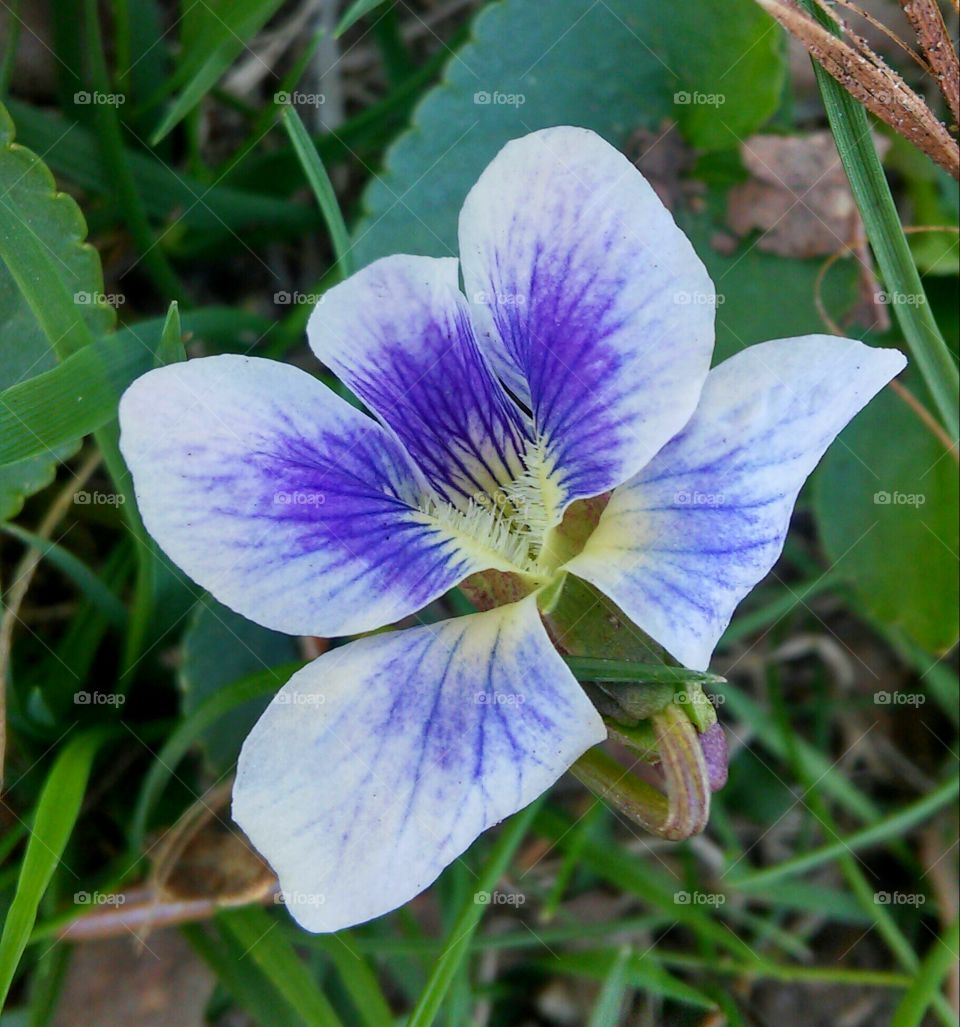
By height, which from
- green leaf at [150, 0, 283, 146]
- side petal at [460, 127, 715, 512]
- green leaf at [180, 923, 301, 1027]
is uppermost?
green leaf at [150, 0, 283, 146]

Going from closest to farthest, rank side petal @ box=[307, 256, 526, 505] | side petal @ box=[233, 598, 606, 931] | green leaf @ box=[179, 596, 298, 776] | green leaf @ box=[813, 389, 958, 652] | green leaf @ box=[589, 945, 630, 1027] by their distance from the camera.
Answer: side petal @ box=[233, 598, 606, 931] < side petal @ box=[307, 256, 526, 505] < green leaf @ box=[589, 945, 630, 1027] < green leaf @ box=[179, 596, 298, 776] < green leaf @ box=[813, 389, 958, 652]

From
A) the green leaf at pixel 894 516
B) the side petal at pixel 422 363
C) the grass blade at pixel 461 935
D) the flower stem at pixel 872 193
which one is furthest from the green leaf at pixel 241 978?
the flower stem at pixel 872 193

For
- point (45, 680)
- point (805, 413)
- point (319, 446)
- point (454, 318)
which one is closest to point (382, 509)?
point (319, 446)

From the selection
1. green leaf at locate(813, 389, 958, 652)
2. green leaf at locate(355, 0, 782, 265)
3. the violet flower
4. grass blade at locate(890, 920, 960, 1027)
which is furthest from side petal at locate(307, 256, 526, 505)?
grass blade at locate(890, 920, 960, 1027)

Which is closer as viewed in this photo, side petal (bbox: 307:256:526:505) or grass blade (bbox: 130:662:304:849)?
side petal (bbox: 307:256:526:505)

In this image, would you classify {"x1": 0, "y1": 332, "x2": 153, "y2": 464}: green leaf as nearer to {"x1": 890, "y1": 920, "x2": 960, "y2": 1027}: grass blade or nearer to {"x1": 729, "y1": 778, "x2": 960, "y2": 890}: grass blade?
{"x1": 729, "y1": 778, "x2": 960, "y2": 890}: grass blade

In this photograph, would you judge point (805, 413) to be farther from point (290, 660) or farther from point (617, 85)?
point (290, 660)

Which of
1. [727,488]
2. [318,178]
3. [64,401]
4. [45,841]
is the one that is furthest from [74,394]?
[727,488]

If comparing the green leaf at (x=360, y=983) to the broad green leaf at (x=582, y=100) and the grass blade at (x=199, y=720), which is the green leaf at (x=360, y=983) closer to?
the grass blade at (x=199, y=720)
